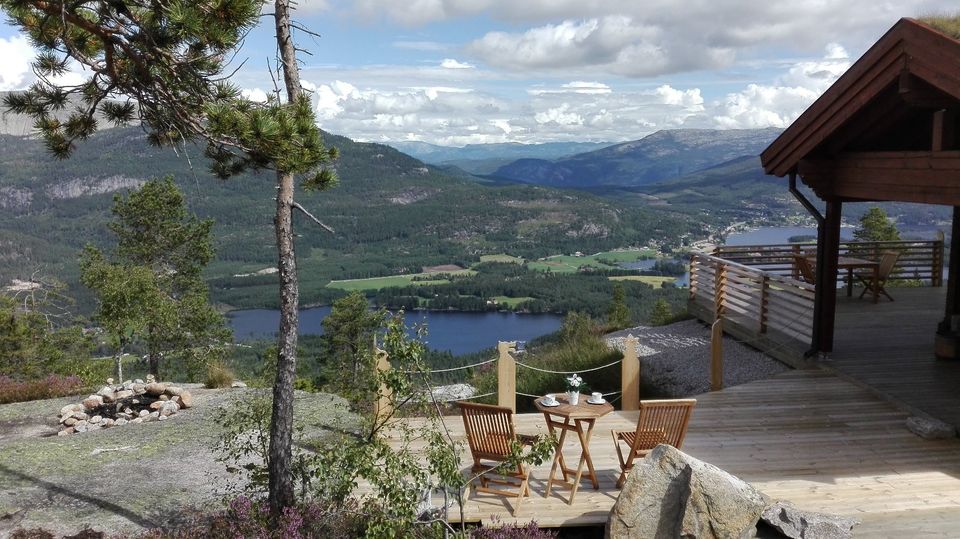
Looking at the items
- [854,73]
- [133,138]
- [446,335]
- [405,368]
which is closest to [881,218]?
[854,73]

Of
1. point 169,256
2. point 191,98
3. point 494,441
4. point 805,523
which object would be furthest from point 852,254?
point 169,256

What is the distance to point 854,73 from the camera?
7.56m

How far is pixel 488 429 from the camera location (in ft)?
17.8

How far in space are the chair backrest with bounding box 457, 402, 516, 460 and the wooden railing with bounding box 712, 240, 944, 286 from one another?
8443 mm

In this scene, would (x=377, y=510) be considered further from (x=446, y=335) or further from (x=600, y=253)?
(x=600, y=253)

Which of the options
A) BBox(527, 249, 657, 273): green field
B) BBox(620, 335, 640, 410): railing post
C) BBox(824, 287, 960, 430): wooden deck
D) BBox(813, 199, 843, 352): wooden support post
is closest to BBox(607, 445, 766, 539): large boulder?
BBox(620, 335, 640, 410): railing post

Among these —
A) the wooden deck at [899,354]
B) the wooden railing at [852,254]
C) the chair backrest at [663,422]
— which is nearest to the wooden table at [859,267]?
the wooden deck at [899,354]

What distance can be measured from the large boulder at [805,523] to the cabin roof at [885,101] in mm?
3572

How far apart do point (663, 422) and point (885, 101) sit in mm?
4693

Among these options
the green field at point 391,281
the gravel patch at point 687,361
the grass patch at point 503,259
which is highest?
the gravel patch at point 687,361

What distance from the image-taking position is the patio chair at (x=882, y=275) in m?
12.0

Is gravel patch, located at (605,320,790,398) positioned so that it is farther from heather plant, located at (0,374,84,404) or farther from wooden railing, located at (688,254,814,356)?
heather plant, located at (0,374,84,404)

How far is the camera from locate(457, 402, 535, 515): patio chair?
209 inches

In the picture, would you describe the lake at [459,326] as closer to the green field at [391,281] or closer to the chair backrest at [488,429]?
the green field at [391,281]
